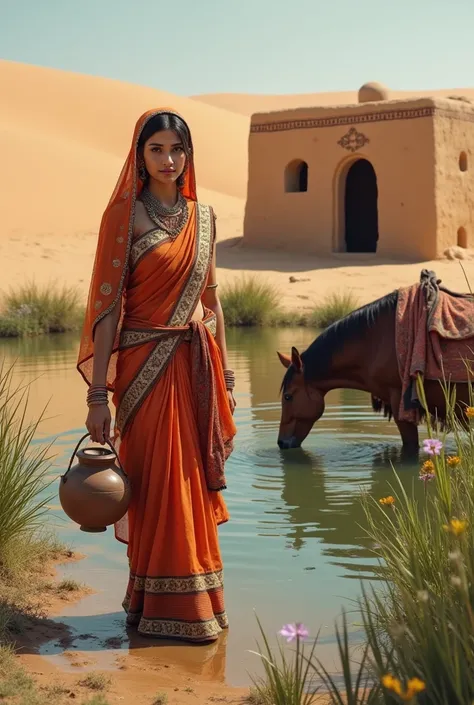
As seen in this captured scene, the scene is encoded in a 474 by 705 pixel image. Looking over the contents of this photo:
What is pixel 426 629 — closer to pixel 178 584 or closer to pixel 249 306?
pixel 178 584

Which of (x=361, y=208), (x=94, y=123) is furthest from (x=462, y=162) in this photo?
(x=94, y=123)

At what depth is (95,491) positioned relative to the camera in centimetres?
459

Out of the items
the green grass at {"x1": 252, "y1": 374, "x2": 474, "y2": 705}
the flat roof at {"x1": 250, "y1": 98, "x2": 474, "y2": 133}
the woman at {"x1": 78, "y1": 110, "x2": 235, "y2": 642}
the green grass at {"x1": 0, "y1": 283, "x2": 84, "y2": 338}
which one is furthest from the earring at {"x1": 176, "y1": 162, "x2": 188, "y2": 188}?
the flat roof at {"x1": 250, "y1": 98, "x2": 474, "y2": 133}

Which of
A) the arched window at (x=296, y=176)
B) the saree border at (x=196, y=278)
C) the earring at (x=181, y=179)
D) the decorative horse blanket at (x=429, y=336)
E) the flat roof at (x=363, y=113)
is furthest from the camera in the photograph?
the arched window at (x=296, y=176)

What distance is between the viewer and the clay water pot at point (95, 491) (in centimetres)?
459

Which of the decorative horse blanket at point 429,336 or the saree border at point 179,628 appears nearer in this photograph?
the saree border at point 179,628

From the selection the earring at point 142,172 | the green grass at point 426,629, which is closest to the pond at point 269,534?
the green grass at point 426,629

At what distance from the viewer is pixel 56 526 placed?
6.88 meters

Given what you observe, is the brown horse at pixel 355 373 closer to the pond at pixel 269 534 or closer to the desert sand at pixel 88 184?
the pond at pixel 269 534

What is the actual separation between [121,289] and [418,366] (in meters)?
3.30

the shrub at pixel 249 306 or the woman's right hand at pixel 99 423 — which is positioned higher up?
the shrub at pixel 249 306

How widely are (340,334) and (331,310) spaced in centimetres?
946

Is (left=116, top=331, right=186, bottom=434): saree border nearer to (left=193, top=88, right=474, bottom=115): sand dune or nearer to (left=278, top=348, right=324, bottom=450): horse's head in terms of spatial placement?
(left=278, top=348, right=324, bottom=450): horse's head

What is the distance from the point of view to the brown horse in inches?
317
